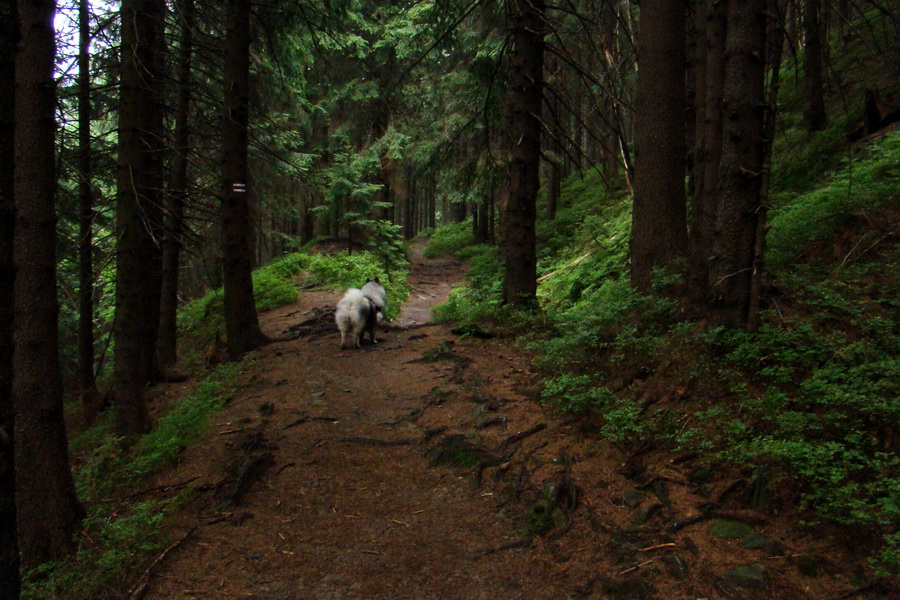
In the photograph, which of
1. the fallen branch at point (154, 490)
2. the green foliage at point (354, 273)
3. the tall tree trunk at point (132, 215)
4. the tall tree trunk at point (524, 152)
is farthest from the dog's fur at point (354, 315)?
the fallen branch at point (154, 490)

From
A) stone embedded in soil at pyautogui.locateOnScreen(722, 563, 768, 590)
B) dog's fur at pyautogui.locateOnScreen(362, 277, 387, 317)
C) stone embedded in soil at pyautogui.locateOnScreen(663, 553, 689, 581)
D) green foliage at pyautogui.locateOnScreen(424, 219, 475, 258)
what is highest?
green foliage at pyautogui.locateOnScreen(424, 219, 475, 258)

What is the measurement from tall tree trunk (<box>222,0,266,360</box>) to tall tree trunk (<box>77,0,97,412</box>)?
192 cm

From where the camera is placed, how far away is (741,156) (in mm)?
4531

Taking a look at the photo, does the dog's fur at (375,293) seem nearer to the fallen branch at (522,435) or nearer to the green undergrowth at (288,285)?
the green undergrowth at (288,285)

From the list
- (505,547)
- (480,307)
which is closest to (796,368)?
(505,547)

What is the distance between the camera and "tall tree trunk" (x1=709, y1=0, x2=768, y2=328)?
451 cm

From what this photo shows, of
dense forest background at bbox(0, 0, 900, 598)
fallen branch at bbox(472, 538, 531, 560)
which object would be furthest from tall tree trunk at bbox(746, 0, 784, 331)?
fallen branch at bbox(472, 538, 531, 560)

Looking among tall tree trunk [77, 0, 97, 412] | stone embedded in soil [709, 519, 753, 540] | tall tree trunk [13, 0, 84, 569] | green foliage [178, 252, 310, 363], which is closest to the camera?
stone embedded in soil [709, 519, 753, 540]

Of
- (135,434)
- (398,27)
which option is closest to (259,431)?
(135,434)

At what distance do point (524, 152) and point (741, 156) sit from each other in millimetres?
5234

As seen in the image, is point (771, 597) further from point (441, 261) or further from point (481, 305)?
point (441, 261)

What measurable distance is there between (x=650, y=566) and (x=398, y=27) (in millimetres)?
17818

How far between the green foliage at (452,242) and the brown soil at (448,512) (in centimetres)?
2346

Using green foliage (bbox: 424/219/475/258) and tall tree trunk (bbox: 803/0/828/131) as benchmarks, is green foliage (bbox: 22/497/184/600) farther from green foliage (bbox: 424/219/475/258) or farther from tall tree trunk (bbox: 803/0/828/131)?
green foliage (bbox: 424/219/475/258)
